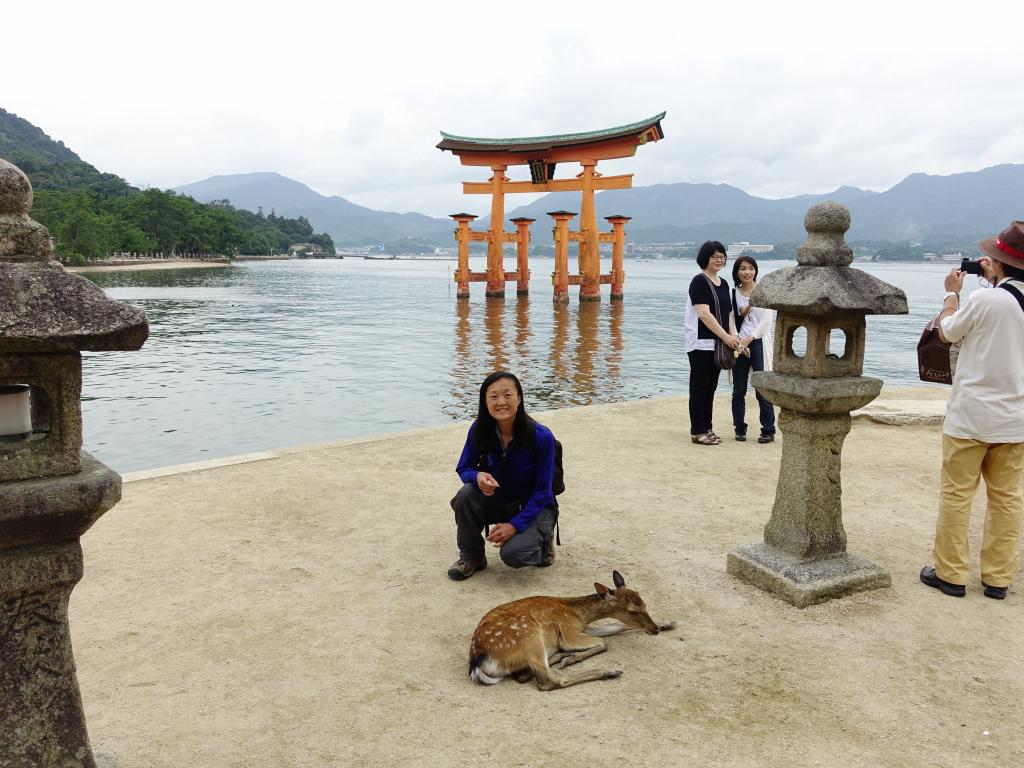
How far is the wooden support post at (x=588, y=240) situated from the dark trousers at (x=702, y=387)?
25.8 metres

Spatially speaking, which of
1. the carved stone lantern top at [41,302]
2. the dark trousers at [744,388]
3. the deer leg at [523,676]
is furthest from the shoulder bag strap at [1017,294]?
the carved stone lantern top at [41,302]

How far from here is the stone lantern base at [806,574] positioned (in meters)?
3.72

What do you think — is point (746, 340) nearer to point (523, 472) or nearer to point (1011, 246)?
point (1011, 246)

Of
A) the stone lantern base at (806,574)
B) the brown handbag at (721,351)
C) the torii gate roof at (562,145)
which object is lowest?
the stone lantern base at (806,574)

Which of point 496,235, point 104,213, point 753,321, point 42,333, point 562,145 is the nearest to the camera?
point 42,333

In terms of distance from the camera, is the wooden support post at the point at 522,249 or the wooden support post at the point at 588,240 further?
the wooden support post at the point at 522,249

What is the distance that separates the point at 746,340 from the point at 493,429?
3.83m

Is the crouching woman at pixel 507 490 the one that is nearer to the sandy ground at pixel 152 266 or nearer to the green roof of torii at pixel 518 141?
the green roof of torii at pixel 518 141

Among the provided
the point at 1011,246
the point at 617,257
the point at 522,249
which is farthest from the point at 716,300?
the point at 522,249

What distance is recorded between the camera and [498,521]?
4070 mm

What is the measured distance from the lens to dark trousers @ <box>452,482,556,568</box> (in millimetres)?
3943

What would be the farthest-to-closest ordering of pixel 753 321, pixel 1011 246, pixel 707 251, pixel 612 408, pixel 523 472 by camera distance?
1. pixel 612 408
2. pixel 753 321
3. pixel 707 251
4. pixel 523 472
5. pixel 1011 246

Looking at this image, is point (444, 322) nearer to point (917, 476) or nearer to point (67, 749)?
point (917, 476)

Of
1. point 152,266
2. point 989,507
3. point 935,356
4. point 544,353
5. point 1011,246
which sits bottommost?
point 544,353
